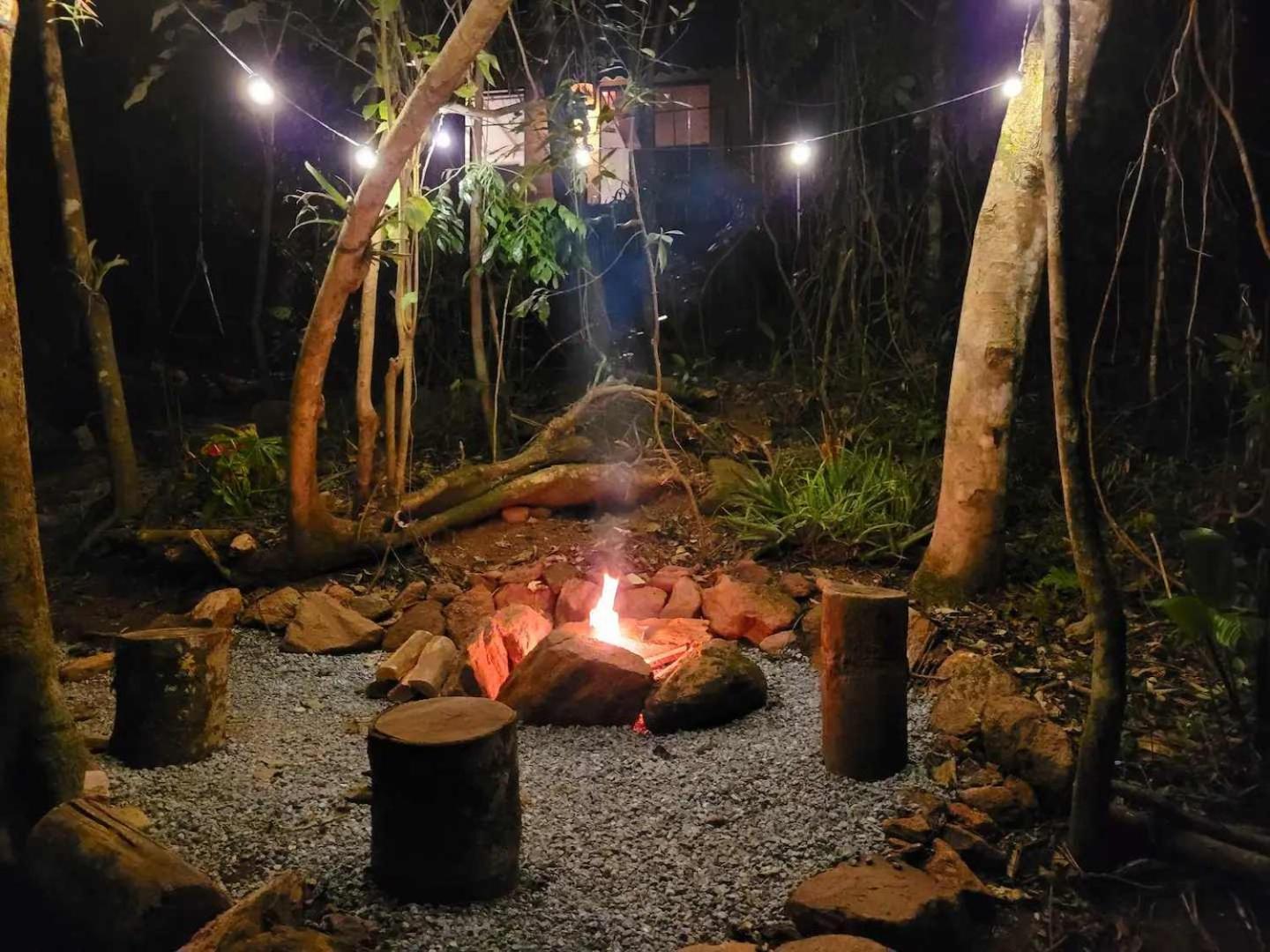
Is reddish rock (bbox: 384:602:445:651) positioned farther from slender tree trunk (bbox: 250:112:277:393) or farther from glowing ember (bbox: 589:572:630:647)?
slender tree trunk (bbox: 250:112:277:393)

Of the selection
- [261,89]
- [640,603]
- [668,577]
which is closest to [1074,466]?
[640,603]

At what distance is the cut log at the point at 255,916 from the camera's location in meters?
2.13

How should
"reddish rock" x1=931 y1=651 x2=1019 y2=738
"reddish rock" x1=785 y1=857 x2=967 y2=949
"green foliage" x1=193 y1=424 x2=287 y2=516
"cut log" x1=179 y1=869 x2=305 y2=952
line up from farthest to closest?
1. "green foliage" x1=193 y1=424 x2=287 y2=516
2. "reddish rock" x1=931 y1=651 x2=1019 y2=738
3. "reddish rock" x1=785 y1=857 x2=967 y2=949
4. "cut log" x1=179 y1=869 x2=305 y2=952

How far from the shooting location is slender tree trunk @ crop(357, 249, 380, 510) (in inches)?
218

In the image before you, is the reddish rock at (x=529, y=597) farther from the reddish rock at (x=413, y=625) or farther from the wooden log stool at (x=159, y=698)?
the wooden log stool at (x=159, y=698)

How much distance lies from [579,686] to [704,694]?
0.52 m

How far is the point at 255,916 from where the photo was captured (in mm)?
2258

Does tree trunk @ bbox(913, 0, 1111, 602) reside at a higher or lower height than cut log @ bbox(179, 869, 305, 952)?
higher

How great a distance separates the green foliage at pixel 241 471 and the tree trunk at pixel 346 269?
3.24 ft

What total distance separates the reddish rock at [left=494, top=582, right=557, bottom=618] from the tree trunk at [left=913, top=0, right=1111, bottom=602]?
2.03 meters

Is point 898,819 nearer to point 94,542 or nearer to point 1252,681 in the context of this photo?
point 1252,681

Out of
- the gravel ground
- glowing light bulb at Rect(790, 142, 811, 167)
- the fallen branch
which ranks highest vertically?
glowing light bulb at Rect(790, 142, 811, 167)

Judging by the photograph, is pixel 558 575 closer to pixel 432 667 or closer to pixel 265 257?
pixel 432 667

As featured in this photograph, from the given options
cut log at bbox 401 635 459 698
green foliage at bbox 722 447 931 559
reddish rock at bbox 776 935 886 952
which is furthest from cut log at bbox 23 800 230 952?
green foliage at bbox 722 447 931 559
